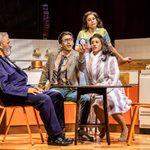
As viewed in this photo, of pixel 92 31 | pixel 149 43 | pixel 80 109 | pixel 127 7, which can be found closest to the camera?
pixel 80 109

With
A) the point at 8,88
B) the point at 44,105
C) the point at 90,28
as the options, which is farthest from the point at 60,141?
the point at 90,28

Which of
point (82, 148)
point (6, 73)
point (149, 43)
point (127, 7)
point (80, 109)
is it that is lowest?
point (82, 148)

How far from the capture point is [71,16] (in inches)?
306

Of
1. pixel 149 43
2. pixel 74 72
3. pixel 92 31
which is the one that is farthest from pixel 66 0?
pixel 74 72

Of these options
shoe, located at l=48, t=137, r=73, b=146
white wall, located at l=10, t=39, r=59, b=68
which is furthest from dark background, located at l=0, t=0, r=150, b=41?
shoe, located at l=48, t=137, r=73, b=146

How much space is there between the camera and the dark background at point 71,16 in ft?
24.1

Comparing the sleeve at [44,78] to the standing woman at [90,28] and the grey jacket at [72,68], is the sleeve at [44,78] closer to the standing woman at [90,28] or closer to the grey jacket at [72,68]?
the grey jacket at [72,68]

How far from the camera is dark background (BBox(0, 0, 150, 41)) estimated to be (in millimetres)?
7352

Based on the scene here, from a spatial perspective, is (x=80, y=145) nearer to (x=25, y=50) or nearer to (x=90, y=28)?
(x=90, y=28)

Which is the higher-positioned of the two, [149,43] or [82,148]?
[149,43]

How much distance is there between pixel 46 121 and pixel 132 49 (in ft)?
8.23

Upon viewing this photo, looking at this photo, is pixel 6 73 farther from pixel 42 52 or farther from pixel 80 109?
pixel 42 52

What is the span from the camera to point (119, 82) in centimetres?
517

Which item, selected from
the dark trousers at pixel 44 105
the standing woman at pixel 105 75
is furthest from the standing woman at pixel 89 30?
the dark trousers at pixel 44 105
